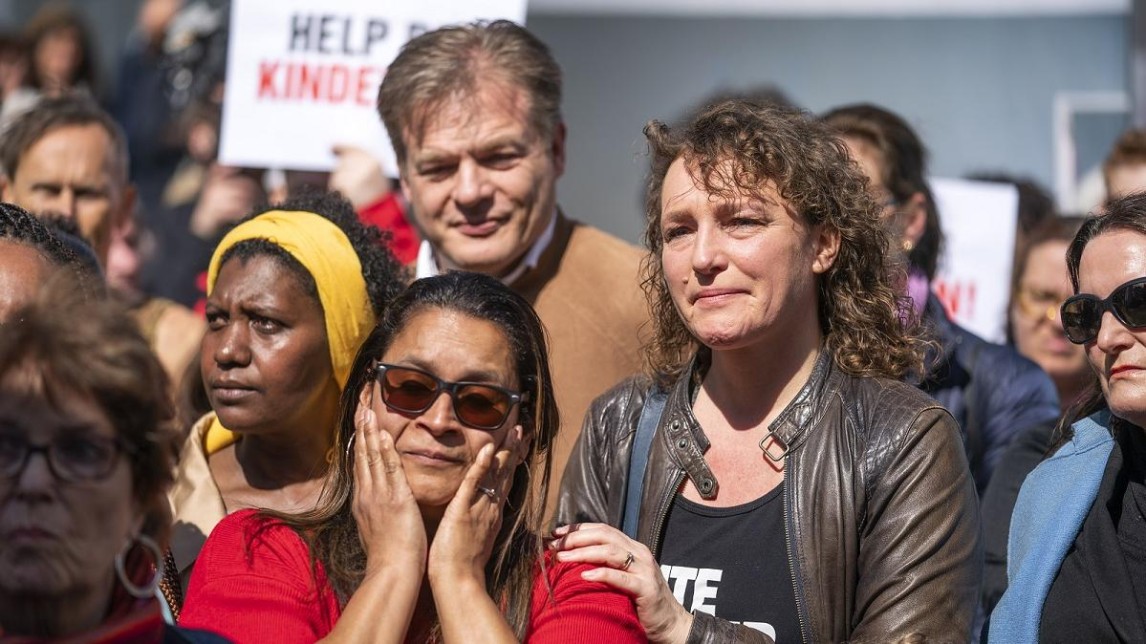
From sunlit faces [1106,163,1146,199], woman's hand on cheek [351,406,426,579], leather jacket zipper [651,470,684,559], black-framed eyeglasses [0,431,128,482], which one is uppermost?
sunlit faces [1106,163,1146,199]

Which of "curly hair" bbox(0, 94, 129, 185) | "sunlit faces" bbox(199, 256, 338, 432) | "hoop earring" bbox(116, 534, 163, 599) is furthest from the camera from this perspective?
"curly hair" bbox(0, 94, 129, 185)

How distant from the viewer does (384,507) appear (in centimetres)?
289

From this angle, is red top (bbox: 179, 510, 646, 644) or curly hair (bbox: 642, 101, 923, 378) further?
curly hair (bbox: 642, 101, 923, 378)

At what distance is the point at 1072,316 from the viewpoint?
321 cm

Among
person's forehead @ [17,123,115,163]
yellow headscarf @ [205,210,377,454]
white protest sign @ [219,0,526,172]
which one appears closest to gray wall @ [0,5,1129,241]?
white protest sign @ [219,0,526,172]

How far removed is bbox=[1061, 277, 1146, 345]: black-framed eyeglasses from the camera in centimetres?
310

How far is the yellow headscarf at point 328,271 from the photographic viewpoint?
3.80 meters

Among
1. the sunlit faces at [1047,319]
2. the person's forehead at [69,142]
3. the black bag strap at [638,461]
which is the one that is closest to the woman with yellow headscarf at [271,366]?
the black bag strap at [638,461]

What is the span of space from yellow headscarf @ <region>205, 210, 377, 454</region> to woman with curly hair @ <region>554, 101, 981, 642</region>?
0.70 meters

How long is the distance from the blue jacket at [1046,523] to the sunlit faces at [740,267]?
67 centimetres

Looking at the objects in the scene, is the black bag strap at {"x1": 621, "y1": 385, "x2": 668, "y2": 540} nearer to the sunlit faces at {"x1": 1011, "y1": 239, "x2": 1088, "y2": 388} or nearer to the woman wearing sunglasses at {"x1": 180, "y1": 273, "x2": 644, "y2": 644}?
the woman wearing sunglasses at {"x1": 180, "y1": 273, "x2": 644, "y2": 644}

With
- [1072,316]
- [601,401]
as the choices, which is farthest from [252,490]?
[1072,316]

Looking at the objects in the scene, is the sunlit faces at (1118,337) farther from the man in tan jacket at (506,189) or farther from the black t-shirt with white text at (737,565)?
the man in tan jacket at (506,189)

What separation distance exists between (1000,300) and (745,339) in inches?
134
